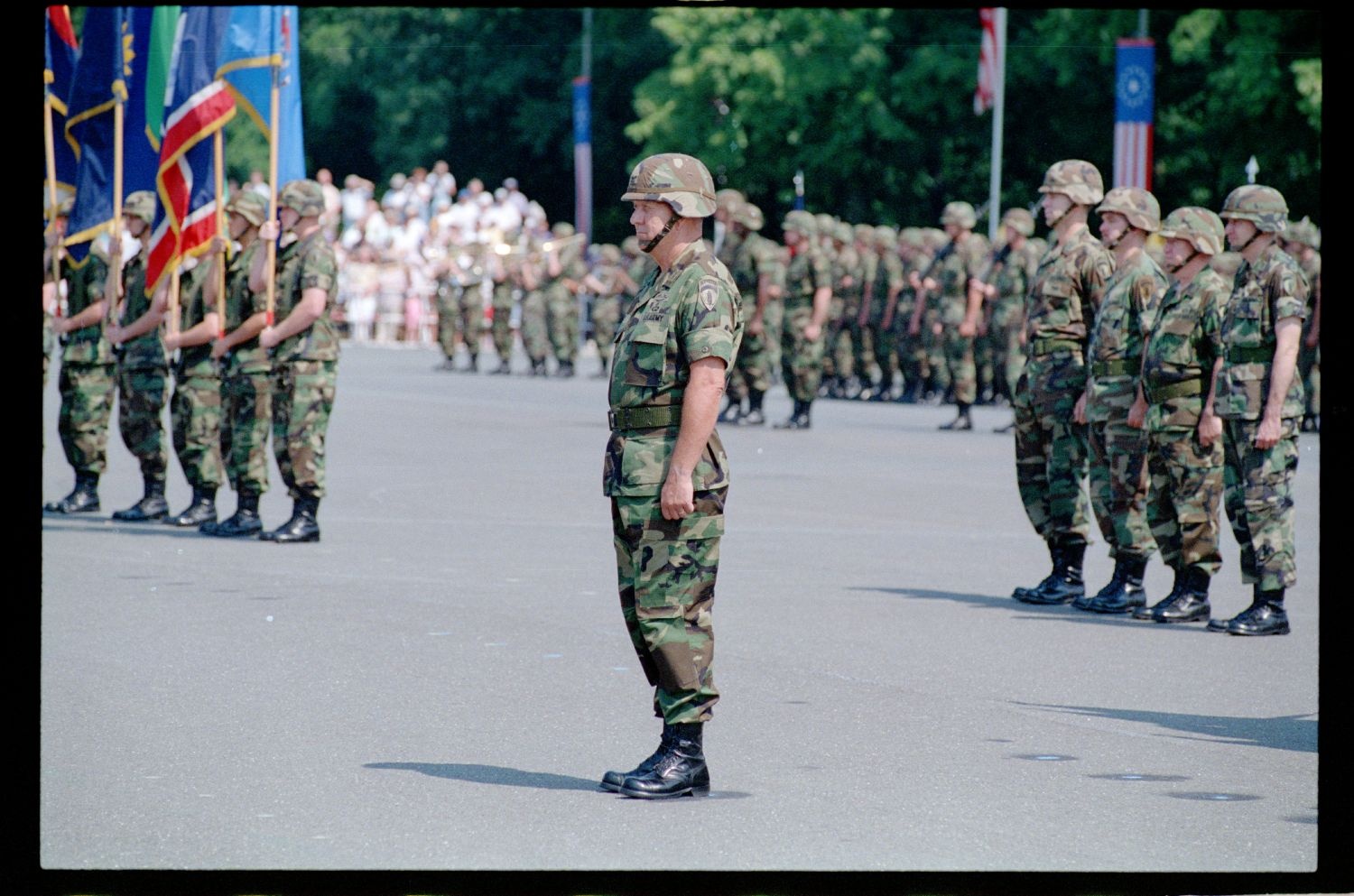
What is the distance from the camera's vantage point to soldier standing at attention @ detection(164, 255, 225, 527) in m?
14.2

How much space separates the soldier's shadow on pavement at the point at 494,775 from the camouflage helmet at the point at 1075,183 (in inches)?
211

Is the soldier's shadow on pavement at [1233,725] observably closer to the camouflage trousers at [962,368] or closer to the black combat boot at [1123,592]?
the black combat boot at [1123,592]

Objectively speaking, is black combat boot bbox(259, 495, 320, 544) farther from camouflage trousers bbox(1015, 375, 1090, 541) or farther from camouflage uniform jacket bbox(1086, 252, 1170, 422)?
camouflage uniform jacket bbox(1086, 252, 1170, 422)

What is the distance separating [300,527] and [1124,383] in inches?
199

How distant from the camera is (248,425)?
13.9 metres

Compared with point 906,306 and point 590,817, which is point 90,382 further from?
point 906,306

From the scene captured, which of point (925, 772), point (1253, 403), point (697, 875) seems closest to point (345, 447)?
point (1253, 403)

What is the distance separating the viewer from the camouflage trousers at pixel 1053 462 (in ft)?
38.5

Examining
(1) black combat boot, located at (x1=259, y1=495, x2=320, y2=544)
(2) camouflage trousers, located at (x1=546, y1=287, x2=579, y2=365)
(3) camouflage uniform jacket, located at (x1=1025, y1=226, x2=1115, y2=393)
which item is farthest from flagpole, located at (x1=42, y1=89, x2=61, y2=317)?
(2) camouflage trousers, located at (x1=546, y1=287, x2=579, y2=365)

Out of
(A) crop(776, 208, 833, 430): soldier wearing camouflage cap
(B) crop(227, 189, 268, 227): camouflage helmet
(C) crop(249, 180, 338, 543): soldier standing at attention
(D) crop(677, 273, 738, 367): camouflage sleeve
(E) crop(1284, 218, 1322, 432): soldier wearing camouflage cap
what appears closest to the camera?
(D) crop(677, 273, 738, 367): camouflage sleeve

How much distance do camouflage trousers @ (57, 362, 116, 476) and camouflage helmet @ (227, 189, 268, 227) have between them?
6.50 ft

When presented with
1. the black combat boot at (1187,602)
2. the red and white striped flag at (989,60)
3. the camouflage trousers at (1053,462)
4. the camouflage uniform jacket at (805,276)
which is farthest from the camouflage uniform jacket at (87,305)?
the red and white striped flag at (989,60)

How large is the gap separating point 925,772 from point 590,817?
1267 millimetres

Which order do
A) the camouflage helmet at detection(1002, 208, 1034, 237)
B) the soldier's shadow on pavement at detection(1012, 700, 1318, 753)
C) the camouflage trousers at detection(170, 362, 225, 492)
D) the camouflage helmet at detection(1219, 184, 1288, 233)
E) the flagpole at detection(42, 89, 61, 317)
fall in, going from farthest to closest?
the camouflage helmet at detection(1002, 208, 1034, 237)
the flagpole at detection(42, 89, 61, 317)
the camouflage trousers at detection(170, 362, 225, 492)
the camouflage helmet at detection(1219, 184, 1288, 233)
the soldier's shadow on pavement at detection(1012, 700, 1318, 753)
